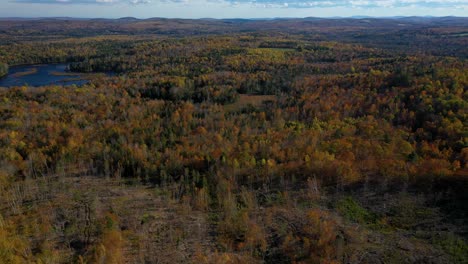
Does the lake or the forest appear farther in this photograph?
the lake

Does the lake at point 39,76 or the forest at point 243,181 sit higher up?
the lake at point 39,76

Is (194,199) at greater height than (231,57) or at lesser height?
lesser

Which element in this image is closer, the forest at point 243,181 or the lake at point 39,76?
the forest at point 243,181

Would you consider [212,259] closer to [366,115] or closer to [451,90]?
[366,115]

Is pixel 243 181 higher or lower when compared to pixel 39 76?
lower

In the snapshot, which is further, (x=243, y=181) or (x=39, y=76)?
(x=39, y=76)

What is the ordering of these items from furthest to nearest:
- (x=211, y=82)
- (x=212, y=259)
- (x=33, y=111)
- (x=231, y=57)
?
(x=231, y=57) → (x=211, y=82) → (x=33, y=111) → (x=212, y=259)

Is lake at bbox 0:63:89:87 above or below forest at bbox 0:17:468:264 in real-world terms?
above

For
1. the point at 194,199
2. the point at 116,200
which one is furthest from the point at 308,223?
the point at 116,200
